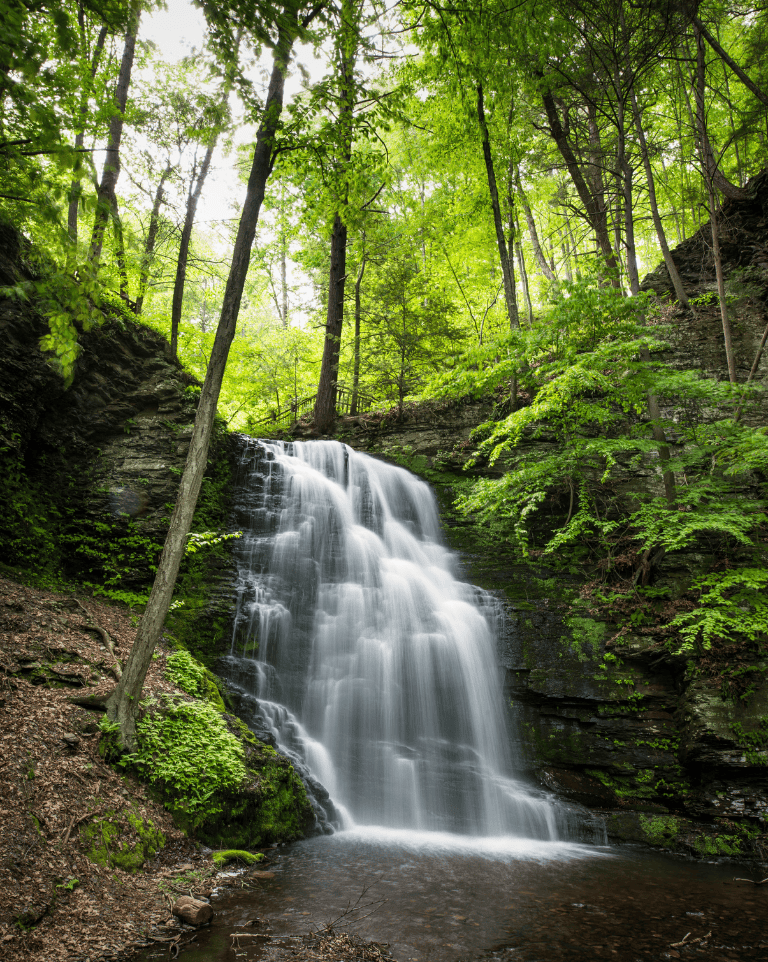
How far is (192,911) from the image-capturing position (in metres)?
3.39

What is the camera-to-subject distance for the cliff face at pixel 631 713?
19.8ft

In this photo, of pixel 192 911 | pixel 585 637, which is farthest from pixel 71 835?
pixel 585 637

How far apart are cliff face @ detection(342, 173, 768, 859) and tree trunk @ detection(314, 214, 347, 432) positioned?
5.85m

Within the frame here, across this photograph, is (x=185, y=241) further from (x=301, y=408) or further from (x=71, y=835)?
(x=71, y=835)

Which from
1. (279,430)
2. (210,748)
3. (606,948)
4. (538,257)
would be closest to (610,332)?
(606,948)

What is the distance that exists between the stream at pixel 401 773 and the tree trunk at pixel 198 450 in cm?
191

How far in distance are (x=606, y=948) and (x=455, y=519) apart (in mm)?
8079

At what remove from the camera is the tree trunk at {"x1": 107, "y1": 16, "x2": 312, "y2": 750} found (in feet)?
15.3

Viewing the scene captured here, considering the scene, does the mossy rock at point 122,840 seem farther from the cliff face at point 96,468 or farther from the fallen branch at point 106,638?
the cliff face at point 96,468

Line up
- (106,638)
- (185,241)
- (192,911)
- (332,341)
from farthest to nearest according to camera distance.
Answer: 1. (332,341)
2. (185,241)
3. (106,638)
4. (192,911)

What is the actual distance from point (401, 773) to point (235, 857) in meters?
2.77

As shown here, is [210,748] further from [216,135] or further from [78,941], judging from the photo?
[216,135]

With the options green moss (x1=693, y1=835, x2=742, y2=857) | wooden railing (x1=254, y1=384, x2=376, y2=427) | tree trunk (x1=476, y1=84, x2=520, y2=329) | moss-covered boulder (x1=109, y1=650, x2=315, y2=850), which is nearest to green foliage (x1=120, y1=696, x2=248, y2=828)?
moss-covered boulder (x1=109, y1=650, x2=315, y2=850)

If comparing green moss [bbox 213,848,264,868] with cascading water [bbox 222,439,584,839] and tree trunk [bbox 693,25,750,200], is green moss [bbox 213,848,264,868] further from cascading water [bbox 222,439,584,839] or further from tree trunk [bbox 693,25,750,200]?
tree trunk [bbox 693,25,750,200]
